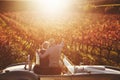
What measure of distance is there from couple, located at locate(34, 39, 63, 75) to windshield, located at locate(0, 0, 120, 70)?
300 centimetres

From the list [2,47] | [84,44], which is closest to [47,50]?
[2,47]

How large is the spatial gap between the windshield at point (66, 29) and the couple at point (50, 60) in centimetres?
300

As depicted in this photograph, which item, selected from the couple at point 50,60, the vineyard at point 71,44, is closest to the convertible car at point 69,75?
the couple at point 50,60

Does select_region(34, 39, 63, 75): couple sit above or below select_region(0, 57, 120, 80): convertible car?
above

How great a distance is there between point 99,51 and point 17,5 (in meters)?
19.6

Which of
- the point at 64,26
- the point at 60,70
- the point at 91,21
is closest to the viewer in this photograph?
the point at 60,70

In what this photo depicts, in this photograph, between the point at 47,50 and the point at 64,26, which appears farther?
the point at 64,26

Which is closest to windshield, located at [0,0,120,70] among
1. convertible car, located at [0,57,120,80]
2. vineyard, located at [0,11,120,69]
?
vineyard, located at [0,11,120,69]

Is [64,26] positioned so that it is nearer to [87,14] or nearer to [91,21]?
[91,21]

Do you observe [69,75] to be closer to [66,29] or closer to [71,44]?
[71,44]

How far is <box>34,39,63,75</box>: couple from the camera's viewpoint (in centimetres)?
898

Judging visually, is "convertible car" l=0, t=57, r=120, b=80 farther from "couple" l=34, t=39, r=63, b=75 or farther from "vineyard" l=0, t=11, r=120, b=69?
"vineyard" l=0, t=11, r=120, b=69

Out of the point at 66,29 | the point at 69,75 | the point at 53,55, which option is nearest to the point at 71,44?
the point at 66,29

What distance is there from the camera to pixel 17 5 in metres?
36.7
